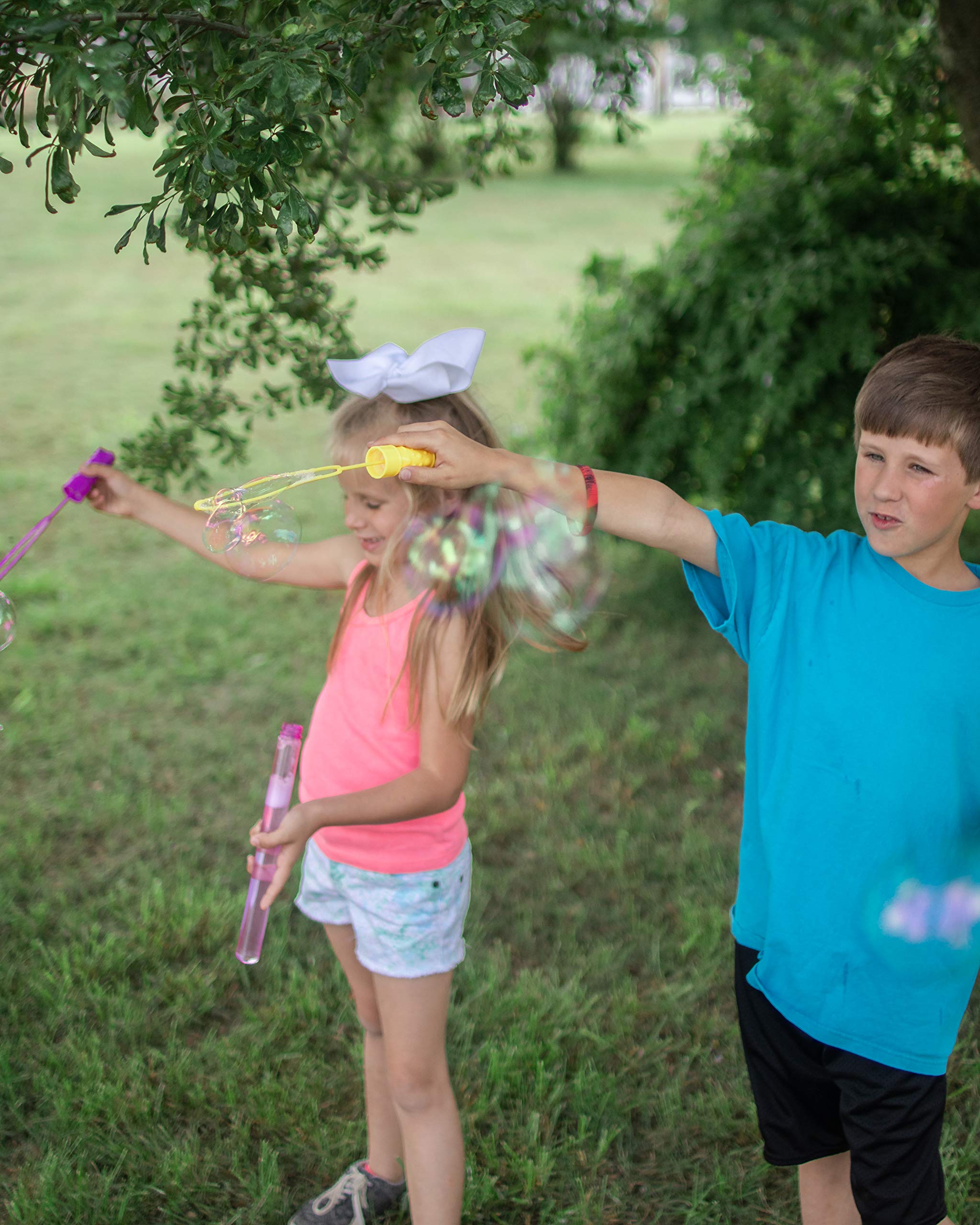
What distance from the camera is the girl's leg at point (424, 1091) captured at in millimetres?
2031

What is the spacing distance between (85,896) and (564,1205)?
1.69 m

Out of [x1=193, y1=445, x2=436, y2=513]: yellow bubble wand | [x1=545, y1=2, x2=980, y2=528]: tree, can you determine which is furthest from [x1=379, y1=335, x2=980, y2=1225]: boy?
[x1=545, y1=2, x2=980, y2=528]: tree

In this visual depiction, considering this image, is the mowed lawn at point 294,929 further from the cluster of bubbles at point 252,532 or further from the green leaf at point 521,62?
the green leaf at point 521,62

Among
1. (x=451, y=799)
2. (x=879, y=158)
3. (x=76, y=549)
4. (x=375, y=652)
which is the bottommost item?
(x=76, y=549)

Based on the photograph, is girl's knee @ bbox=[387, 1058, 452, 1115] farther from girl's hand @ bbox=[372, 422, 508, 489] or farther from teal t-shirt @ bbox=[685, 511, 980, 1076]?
girl's hand @ bbox=[372, 422, 508, 489]

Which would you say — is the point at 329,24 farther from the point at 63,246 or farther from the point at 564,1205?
the point at 63,246

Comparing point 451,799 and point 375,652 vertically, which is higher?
point 375,652

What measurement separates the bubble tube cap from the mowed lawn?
2.65 ft

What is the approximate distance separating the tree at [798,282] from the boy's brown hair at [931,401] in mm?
2432

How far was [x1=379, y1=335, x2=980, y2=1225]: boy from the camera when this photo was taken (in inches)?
66.7

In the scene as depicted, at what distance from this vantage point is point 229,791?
403 cm

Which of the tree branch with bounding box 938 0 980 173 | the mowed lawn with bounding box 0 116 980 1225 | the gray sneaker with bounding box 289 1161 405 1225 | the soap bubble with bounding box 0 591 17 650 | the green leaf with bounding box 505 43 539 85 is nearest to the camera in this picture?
the green leaf with bounding box 505 43 539 85

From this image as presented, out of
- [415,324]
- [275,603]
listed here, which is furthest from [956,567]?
[415,324]

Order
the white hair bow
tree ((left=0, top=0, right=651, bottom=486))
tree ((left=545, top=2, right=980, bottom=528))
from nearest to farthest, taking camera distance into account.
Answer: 1. tree ((left=0, top=0, right=651, bottom=486))
2. the white hair bow
3. tree ((left=545, top=2, right=980, bottom=528))
